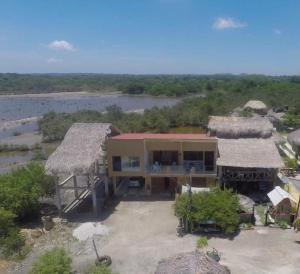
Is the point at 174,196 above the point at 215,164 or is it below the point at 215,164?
below

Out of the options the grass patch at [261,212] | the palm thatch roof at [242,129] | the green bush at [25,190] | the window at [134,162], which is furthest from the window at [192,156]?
the green bush at [25,190]

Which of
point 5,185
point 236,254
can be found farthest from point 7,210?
point 236,254

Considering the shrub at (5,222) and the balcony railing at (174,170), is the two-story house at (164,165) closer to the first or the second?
the balcony railing at (174,170)

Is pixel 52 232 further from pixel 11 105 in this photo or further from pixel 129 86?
pixel 129 86

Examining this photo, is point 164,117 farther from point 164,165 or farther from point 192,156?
point 164,165

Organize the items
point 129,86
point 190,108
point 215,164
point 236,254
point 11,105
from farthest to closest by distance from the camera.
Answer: point 129,86 < point 11,105 < point 190,108 < point 215,164 < point 236,254

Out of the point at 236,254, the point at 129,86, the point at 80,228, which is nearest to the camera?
the point at 236,254
